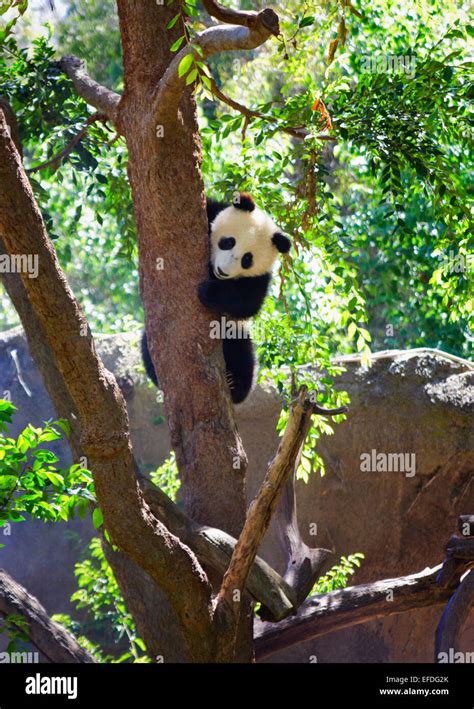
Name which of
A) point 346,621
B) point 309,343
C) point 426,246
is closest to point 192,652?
point 346,621

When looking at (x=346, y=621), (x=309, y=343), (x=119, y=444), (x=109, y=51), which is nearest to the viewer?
(x=119, y=444)

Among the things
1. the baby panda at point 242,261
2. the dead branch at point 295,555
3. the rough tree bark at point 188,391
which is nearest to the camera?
the rough tree bark at point 188,391

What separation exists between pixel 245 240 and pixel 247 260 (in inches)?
4.1

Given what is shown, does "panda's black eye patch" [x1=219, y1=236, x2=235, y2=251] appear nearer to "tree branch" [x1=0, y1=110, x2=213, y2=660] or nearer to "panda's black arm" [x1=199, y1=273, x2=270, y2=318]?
"panda's black arm" [x1=199, y1=273, x2=270, y2=318]

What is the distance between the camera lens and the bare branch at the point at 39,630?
3.03m

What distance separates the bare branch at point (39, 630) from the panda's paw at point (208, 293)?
1361mm

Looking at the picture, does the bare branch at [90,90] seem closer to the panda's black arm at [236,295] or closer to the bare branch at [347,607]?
the panda's black arm at [236,295]

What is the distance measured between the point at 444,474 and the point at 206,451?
2.66 metres

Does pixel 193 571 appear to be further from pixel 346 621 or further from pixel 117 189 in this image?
pixel 117 189

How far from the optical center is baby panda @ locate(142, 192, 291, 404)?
12.5ft

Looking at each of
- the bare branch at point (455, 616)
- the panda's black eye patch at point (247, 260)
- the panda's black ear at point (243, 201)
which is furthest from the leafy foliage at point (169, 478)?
the bare branch at point (455, 616)

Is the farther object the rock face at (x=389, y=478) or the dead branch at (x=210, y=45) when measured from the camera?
the rock face at (x=389, y=478)

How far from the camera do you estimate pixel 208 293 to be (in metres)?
3.39

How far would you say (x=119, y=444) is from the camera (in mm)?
2438
